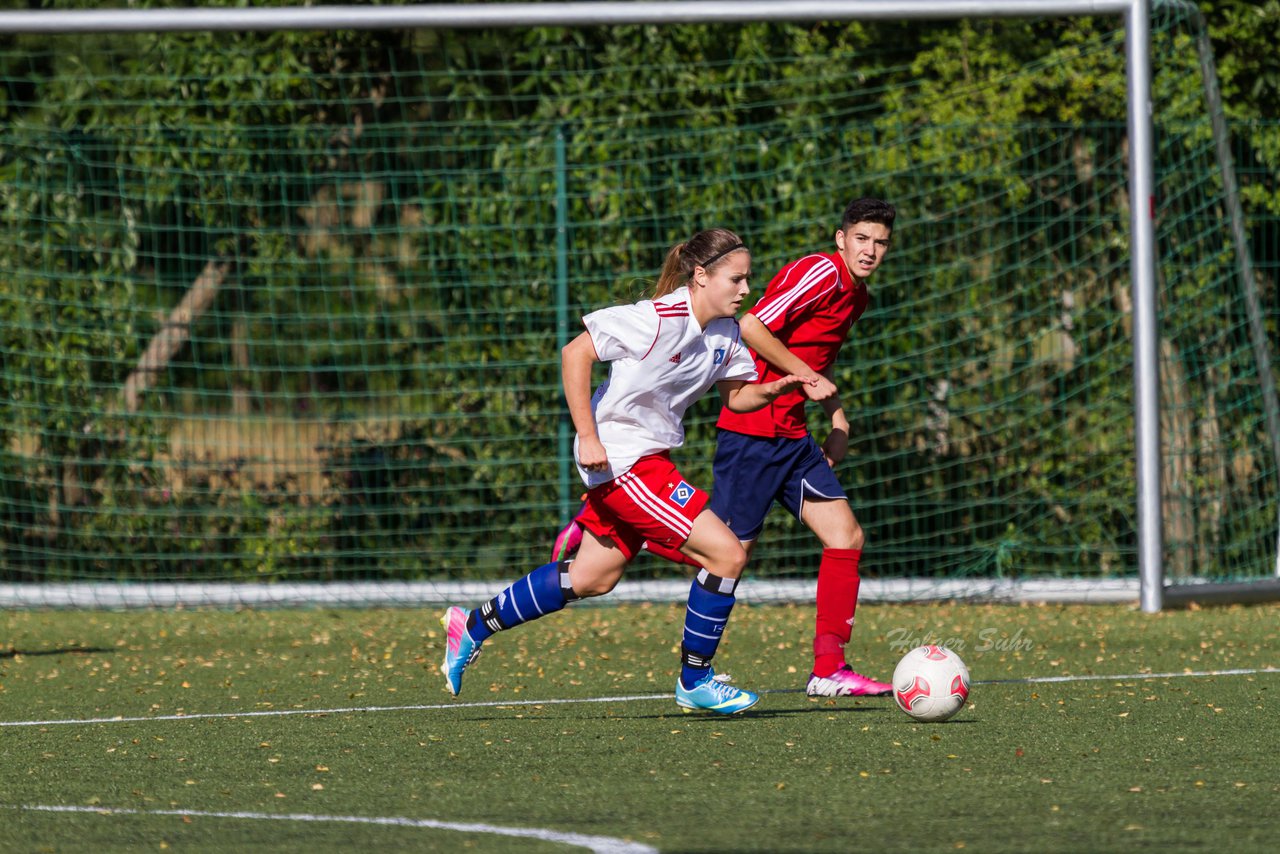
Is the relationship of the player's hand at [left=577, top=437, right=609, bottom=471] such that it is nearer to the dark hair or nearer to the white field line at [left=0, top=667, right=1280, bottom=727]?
the white field line at [left=0, top=667, right=1280, bottom=727]

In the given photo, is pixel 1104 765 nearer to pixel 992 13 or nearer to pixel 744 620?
pixel 744 620

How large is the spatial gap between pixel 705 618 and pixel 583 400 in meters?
0.77

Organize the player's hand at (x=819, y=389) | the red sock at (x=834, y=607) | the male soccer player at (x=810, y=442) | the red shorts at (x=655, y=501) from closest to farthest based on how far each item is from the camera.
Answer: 1. the red shorts at (x=655, y=501)
2. the player's hand at (x=819, y=389)
3. the red sock at (x=834, y=607)
4. the male soccer player at (x=810, y=442)

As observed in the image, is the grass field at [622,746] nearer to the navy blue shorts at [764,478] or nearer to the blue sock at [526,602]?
the blue sock at [526,602]

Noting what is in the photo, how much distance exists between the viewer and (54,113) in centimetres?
1078

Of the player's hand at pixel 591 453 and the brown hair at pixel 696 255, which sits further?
the brown hair at pixel 696 255

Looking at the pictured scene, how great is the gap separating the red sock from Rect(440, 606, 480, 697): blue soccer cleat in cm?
118

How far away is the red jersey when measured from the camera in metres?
6.41

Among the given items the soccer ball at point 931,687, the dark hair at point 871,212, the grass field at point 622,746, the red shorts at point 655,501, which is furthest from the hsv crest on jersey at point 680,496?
the dark hair at point 871,212

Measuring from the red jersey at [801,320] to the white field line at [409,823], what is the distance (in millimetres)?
2646

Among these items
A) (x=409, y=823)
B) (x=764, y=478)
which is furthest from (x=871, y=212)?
(x=409, y=823)

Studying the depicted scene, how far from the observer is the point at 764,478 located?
253 inches

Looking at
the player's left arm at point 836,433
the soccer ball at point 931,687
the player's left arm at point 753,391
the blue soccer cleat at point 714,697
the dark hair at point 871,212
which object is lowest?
the blue soccer cleat at point 714,697

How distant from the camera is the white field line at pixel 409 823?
12.2ft
